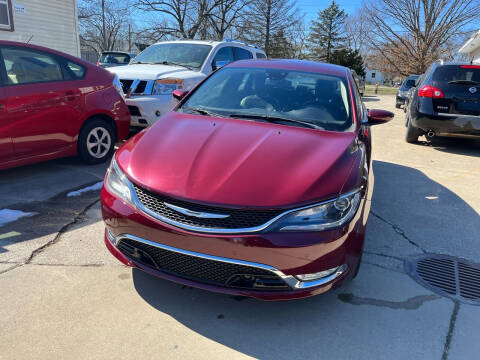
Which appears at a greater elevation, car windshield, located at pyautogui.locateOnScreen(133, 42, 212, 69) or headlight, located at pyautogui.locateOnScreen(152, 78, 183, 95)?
car windshield, located at pyautogui.locateOnScreen(133, 42, 212, 69)

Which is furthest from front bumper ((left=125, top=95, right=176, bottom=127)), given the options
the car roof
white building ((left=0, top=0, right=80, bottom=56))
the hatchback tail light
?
white building ((left=0, top=0, right=80, bottom=56))

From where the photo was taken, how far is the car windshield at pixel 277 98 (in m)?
3.41

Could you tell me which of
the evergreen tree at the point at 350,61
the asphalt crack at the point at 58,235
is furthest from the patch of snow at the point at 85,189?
the evergreen tree at the point at 350,61

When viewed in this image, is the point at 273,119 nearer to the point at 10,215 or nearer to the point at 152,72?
the point at 10,215

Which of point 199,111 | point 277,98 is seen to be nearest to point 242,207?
point 199,111

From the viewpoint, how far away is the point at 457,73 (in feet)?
24.2

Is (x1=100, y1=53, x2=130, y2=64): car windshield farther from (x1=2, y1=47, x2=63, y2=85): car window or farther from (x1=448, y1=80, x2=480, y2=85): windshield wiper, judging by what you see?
(x1=448, y1=80, x2=480, y2=85): windshield wiper

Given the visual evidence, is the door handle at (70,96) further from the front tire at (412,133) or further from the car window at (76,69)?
the front tire at (412,133)

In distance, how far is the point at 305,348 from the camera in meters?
2.29

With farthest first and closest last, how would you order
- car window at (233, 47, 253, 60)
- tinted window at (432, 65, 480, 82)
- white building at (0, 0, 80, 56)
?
white building at (0, 0, 80, 56), car window at (233, 47, 253, 60), tinted window at (432, 65, 480, 82)

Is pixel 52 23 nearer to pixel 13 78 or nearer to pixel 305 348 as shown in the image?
pixel 13 78

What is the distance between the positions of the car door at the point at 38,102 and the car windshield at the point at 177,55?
9.59 feet

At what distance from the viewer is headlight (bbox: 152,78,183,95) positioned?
6.39m

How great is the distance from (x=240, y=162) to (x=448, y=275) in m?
2.00
